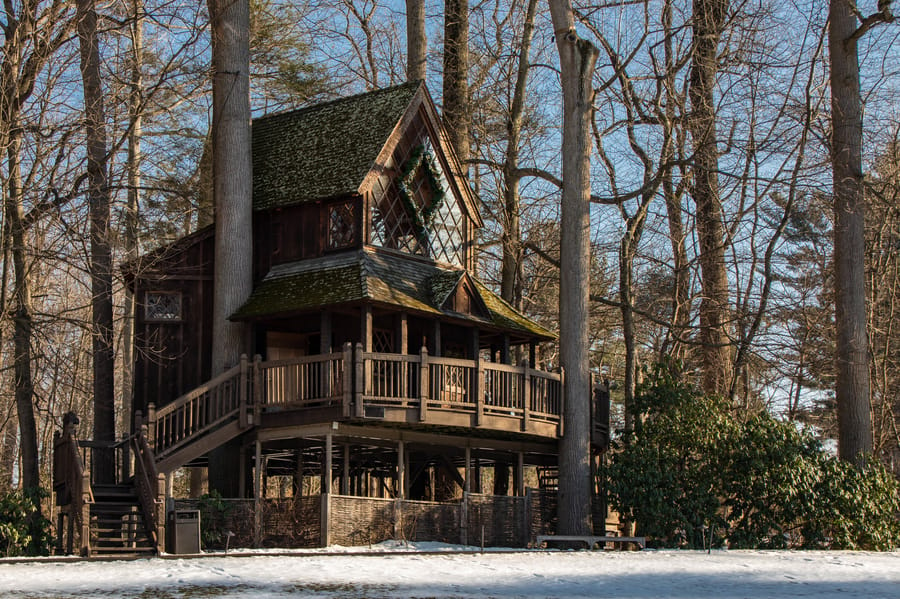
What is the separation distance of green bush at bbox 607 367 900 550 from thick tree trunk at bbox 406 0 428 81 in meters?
14.2

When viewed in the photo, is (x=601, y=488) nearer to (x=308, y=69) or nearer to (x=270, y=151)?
(x=270, y=151)

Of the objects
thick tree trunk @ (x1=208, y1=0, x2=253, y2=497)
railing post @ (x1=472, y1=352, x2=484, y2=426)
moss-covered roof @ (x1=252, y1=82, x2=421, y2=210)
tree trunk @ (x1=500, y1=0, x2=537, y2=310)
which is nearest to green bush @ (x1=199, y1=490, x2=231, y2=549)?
thick tree trunk @ (x1=208, y1=0, x2=253, y2=497)

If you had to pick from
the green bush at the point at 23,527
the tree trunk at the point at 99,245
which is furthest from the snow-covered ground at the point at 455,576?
the tree trunk at the point at 99,245

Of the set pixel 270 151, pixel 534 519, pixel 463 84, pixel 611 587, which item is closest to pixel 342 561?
pixel 611 587

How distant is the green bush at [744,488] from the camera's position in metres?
25.2

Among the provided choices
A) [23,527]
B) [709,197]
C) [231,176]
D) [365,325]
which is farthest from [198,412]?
[709,197]

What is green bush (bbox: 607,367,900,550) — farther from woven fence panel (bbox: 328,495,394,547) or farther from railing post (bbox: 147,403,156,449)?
railing post (bbox: 147,403,156,449)

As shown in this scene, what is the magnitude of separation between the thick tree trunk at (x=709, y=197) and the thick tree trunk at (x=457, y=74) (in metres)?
6.54

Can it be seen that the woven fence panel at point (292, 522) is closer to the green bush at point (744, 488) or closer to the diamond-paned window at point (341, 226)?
the diamond-paned window at point (341, 226)

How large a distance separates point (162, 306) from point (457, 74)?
12.6 meters

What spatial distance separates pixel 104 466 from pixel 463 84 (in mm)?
16034

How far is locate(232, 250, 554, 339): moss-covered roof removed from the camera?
2573cm

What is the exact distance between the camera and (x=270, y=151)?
3038 cm

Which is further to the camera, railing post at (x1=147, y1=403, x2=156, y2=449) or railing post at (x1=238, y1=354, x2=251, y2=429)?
railing post at (x1=238, y1=354, x2=251, y2=429)
